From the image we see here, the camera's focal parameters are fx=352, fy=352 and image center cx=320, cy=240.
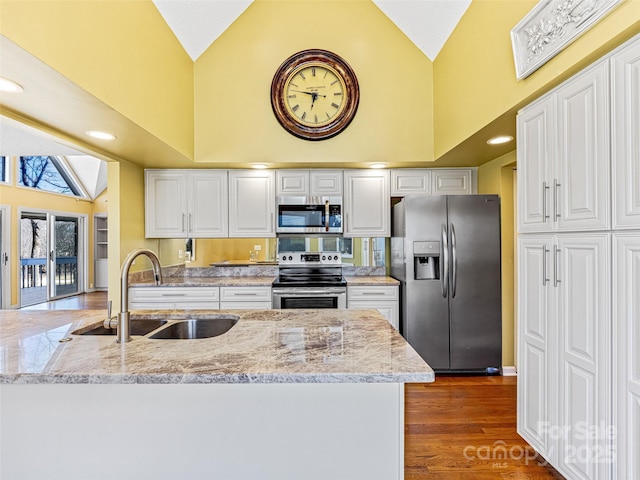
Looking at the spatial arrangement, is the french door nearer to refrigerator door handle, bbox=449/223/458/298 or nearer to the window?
the window

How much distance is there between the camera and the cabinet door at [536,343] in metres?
1.94

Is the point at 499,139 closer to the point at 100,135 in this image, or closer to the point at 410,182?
the point at 410,182

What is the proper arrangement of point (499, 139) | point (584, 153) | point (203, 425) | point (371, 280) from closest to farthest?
point (203, 425) < point (584, 153) < point (499, 139) < point (371, 280)

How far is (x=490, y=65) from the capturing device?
7.82 ft

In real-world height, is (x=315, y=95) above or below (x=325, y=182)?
above

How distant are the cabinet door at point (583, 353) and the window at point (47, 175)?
8.98m

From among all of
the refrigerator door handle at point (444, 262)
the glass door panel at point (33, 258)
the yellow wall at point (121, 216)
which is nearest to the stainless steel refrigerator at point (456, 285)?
the refrigerator door handle at point (444, 262)

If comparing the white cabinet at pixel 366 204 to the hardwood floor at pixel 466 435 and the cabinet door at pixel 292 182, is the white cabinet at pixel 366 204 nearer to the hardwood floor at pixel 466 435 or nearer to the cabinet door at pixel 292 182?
the cabinet door at pixel 292 182

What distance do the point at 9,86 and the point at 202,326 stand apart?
162 centimetres

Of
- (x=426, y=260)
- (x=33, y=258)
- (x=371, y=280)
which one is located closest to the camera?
(x=426, y=260)

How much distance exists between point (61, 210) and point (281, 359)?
29.6 feet

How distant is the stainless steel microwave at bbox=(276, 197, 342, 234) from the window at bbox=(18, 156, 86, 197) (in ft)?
21.2

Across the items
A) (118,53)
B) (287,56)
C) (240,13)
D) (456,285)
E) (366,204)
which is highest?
(240,13)

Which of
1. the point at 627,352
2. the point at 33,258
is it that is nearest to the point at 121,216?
the point at 627,352
